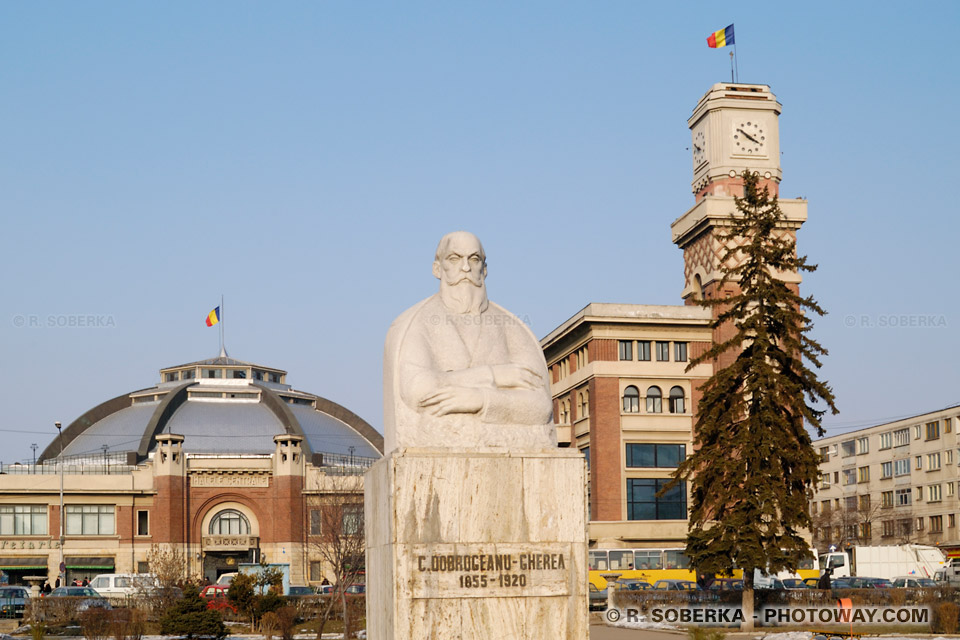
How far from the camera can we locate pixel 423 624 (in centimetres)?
1112

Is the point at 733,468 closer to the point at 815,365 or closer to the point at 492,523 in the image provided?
the point at 815,365

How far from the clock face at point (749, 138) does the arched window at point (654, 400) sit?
15.9 m

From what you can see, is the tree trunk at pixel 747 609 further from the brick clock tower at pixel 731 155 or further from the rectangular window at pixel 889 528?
the rectangular window at pixel 889 528

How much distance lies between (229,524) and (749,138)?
45620 mm

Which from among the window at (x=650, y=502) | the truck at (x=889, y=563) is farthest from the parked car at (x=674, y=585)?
the window at (x=650, y=502)

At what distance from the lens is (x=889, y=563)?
57844mm

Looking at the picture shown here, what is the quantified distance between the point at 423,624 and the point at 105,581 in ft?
154

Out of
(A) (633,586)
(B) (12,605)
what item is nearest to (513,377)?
(A) (633,586)

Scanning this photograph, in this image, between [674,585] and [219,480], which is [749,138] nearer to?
[674,585]

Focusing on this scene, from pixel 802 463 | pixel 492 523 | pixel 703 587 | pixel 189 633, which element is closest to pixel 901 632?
pixel 802 463

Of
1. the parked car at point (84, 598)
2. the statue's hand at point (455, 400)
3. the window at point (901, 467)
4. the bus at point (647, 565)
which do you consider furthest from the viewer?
the window at point (901, 467)

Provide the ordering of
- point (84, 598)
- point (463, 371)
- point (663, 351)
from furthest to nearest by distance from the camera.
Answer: point (663, 351) → point (84, 598) → point (463, 371)

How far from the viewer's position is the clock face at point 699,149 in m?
72.7

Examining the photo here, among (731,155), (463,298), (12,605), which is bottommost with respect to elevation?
(12,605)
